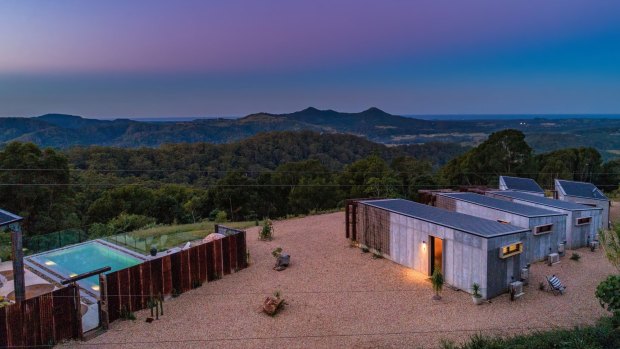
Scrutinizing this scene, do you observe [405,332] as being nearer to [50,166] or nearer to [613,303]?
[613,303]

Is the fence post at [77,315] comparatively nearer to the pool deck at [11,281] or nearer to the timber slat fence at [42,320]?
the timber slat fence at [42,320]

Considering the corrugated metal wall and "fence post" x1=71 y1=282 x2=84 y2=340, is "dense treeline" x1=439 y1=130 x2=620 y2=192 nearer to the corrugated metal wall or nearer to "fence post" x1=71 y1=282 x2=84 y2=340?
the corrugated metal wall

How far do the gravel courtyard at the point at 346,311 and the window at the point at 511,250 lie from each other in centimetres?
127

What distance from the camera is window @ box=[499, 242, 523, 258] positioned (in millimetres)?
11861

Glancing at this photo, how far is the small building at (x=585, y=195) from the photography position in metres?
20.2

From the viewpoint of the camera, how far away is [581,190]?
70.7 feet

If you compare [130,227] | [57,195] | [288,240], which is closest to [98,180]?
[57,195]

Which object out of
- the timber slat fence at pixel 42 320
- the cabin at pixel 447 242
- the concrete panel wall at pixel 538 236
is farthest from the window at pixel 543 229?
the timber slat fence at pixel 42 320

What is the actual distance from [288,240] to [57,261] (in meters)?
9.36

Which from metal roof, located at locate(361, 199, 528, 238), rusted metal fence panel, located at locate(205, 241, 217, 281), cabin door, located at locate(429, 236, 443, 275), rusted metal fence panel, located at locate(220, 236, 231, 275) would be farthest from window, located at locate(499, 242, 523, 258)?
rusted metal fence panel, located at locate(205, 241, 217, 281)

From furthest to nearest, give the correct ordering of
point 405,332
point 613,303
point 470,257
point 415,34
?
point 415,34 < point 470,257 < point 405,332 < point 613,303

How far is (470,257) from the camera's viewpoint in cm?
1211

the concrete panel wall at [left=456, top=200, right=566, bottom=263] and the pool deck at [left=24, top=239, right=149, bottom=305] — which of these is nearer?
the pool deck at [left=24, top=239, right=149, bottom=305]

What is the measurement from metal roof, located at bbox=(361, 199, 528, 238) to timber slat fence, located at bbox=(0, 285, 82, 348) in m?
10.6
